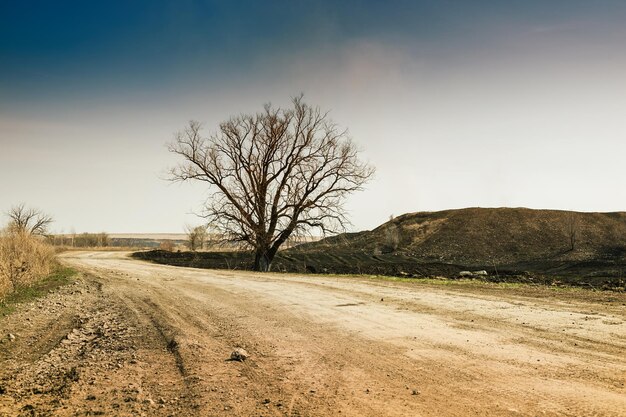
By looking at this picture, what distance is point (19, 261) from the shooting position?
1487 cm

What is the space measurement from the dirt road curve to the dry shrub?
3.43 metres

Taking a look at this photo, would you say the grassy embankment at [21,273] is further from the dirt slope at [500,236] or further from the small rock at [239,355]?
the dirt slope at [500,236]

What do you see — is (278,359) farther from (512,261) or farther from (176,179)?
(512,261)

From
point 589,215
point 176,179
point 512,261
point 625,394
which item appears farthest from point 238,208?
point 589,215

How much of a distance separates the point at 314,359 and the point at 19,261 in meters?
13.8

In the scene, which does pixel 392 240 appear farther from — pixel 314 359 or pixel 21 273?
pixel 314 359

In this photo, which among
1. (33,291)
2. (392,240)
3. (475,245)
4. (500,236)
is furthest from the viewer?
(392,240)

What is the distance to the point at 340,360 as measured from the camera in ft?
18.9

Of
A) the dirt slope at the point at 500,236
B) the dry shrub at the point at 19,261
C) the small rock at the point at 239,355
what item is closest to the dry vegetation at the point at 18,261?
the dry shrub at the point at 19,261

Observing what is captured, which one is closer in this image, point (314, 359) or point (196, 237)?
point (314, 359)

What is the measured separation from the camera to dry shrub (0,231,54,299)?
509 inches

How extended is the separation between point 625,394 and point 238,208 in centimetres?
2443

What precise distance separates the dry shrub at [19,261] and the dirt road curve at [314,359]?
3.43m


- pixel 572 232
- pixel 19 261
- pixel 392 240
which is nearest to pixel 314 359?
pixel 19 261
